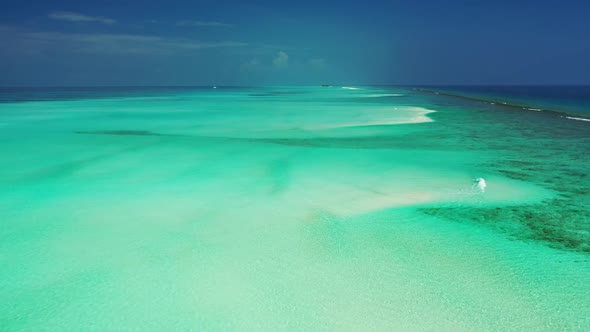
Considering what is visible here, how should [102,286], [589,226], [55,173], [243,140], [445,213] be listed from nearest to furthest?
[102,286] < [589,226] < [445,213] < [55,173] < [243,140]

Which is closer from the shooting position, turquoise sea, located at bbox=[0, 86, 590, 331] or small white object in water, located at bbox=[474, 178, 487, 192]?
turquoise sea, located at bbox=[0, 86, 590, 331]

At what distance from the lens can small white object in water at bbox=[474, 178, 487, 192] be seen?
7391 mm

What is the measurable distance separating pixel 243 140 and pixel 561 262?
9.99 metres

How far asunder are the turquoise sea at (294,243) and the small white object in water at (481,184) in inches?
5.5

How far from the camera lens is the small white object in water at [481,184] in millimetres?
7391

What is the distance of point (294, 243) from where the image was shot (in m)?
5.06

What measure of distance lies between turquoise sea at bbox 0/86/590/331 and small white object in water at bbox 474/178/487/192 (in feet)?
0.46

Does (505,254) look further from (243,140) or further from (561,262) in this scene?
(243,140)

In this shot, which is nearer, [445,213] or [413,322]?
[413,322]

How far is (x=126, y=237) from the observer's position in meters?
5.19

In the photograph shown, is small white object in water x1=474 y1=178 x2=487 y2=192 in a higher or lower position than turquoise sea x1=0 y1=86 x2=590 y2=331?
higher

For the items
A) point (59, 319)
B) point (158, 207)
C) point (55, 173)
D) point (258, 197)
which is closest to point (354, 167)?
point (258, 197)

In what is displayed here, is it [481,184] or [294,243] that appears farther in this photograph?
[481,184]

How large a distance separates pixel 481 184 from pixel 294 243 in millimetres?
4037
